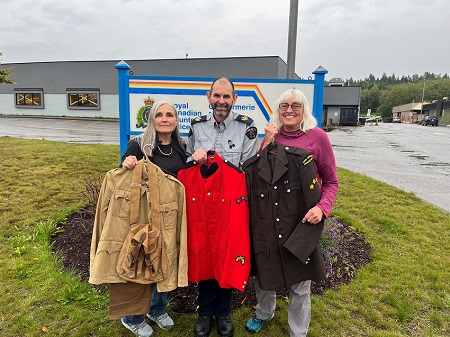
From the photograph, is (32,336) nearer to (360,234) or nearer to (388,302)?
(388,302)

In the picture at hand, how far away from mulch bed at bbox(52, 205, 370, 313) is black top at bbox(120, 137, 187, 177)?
143 cm

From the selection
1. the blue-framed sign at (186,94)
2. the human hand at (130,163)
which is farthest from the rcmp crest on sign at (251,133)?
the blue-framed sign at (186,94)

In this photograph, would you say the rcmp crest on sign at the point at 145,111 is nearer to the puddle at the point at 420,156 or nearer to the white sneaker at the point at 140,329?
the white sneaker at the point at 140,329

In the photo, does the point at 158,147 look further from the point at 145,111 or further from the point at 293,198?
the point at 145,111

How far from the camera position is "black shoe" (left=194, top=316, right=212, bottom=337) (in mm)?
2565

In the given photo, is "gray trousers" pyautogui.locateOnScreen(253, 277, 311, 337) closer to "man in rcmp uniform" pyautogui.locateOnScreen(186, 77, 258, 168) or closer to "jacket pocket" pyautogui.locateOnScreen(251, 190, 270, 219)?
"jacket pocket" pyautogui.locateOnScreen(251, 190, 270, 219)

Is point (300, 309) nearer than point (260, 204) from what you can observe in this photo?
No

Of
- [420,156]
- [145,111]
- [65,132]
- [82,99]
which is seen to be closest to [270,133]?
[145,111]

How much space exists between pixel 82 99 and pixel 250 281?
3249 centimetres

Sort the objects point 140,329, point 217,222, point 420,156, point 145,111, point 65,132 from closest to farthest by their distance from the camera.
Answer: point 217,222 → point 140,329 → point 145,111 → point 420,156 → point 65,132

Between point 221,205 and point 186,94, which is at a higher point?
point 186,94

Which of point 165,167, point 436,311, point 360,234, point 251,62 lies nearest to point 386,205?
point 360,234

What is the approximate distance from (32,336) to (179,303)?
1.23m

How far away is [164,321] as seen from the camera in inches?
105
